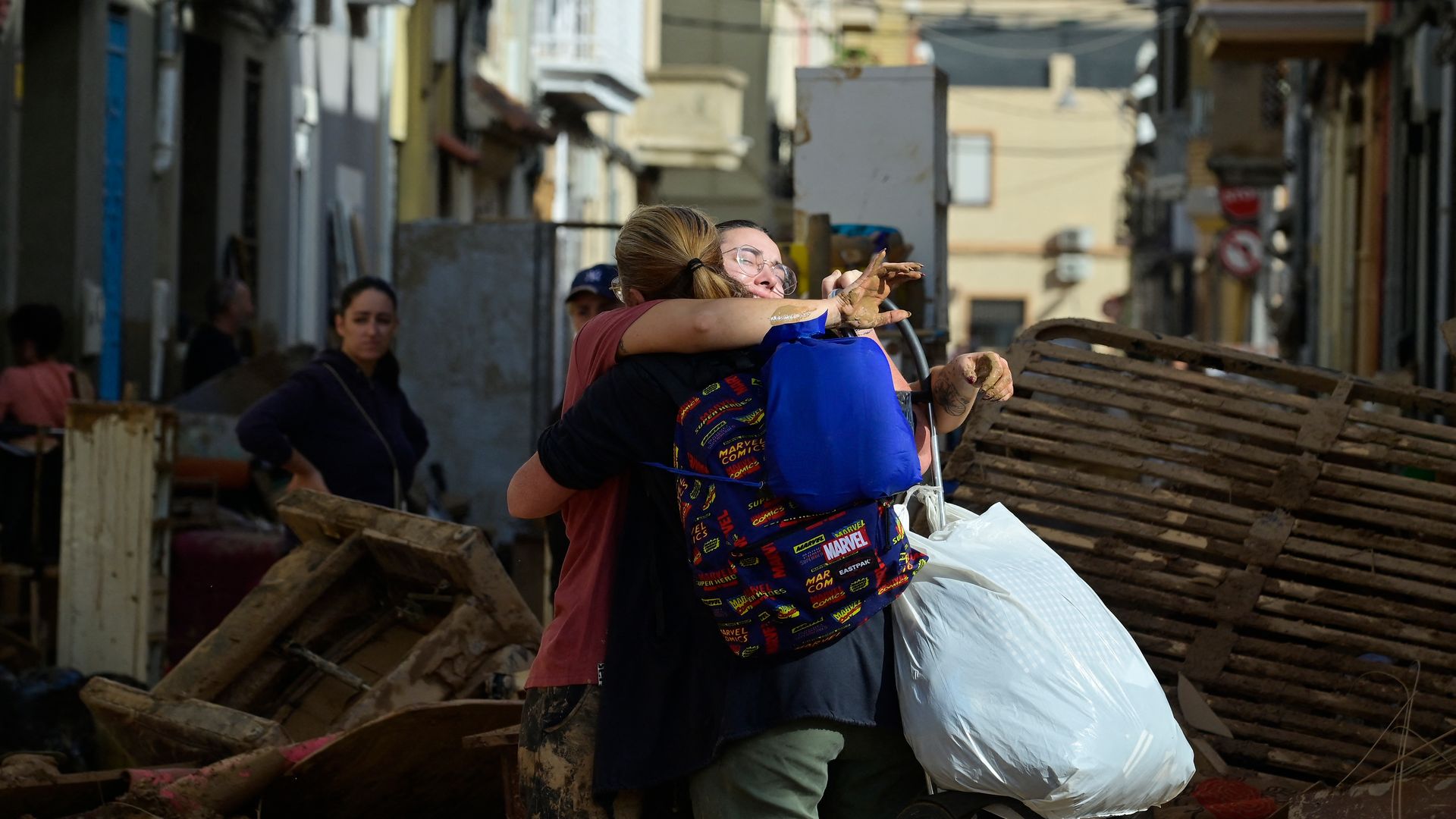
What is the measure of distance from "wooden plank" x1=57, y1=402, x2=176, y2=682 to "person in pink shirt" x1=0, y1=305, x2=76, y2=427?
1.58m

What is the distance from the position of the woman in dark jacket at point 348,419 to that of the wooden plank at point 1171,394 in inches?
98.3

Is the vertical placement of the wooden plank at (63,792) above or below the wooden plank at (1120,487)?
below

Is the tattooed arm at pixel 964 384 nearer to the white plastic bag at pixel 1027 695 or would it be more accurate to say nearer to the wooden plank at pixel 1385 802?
the white plastic bag at pixel 1027 695

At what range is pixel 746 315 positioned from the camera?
3355 millimetres

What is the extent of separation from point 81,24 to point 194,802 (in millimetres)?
7700

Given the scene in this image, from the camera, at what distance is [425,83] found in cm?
2028

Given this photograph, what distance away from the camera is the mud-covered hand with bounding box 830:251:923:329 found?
11.1 feet

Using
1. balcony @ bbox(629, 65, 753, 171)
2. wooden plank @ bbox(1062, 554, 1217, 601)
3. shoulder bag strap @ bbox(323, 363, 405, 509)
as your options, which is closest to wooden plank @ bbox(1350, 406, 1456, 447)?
wooden plank @ bbox(1062, 554, 1217, 601)

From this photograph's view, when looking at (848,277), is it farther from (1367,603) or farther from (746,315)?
(1367,603)

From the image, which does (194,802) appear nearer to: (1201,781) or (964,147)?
(1201,781)

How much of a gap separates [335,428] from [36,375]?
9.11ft

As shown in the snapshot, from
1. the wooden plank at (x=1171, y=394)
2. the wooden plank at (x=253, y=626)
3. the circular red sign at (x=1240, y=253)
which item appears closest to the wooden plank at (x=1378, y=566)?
the wooden plank at (x=1171, y=394)

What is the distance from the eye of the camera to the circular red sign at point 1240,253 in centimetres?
2853

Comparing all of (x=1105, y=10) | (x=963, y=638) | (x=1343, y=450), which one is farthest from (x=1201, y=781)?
(x=1105, y=10)
